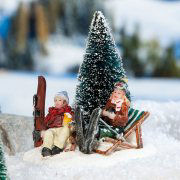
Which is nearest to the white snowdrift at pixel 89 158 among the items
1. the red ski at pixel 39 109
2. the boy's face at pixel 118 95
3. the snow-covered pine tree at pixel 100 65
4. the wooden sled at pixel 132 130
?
the wooden sled at pixel 132 130

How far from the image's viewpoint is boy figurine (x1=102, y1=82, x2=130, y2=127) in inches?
238

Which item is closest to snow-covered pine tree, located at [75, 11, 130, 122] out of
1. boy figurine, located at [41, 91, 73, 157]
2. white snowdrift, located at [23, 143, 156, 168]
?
boy figurine, located at [41, 91, 73, 157]

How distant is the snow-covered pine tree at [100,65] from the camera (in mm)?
6695

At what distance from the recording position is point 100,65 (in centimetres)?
672

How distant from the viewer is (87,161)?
5.74 meters

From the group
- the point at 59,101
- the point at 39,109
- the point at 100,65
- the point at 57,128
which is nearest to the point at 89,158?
the point at 57,128

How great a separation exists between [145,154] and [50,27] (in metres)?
9.12

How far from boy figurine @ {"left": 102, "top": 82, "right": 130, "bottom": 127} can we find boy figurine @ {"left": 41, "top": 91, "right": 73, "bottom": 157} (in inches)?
17.9

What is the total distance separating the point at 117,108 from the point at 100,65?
33.5 inches

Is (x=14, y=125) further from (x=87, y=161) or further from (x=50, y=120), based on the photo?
(x=87, y=161)

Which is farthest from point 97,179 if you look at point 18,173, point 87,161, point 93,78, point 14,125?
point 14,125

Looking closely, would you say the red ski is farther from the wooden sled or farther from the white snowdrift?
the wooden sled

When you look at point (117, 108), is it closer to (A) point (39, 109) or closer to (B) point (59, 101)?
(B) point (59, 101)

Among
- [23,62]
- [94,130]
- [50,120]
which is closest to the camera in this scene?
[94,130]
